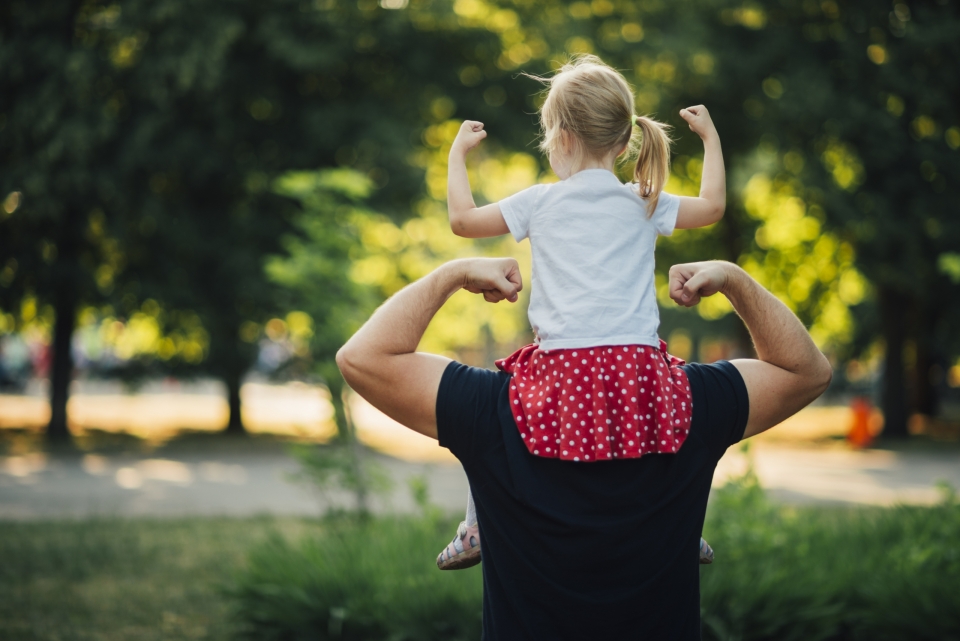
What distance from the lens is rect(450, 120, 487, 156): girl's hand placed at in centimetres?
223

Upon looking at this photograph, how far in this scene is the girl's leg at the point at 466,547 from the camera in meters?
2.18

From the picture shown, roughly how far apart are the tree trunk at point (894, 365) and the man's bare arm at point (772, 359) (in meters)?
17.7

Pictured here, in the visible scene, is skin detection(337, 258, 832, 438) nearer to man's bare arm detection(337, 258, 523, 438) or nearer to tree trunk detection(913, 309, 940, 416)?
man's bare arm detection(337, 258, 523, 438)

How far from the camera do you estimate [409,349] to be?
212 cm

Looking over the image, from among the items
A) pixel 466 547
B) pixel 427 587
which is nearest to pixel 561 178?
pixel 466 547

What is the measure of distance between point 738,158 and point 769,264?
2.65 meters

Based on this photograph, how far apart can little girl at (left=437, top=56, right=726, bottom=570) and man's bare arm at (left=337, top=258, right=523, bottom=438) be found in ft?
0.35

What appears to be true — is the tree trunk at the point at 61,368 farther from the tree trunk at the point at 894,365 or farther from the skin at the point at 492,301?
the tree trunk at the point at 894,365

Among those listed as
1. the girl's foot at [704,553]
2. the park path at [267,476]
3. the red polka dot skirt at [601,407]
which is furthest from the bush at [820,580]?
the red polka dot skirt at [601,407]

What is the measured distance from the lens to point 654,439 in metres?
1.99

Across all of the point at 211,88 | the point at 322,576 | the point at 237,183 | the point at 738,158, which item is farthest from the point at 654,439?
the point at 738,158

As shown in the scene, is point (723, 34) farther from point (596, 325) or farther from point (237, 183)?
point (596, 325)

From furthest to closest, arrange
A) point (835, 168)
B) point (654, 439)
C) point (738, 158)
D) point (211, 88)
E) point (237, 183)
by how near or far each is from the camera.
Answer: point (738, 158) < point (835, 168) < point (237, 183) < point (211, 88) < point (654, 439)

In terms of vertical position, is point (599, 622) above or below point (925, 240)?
below
